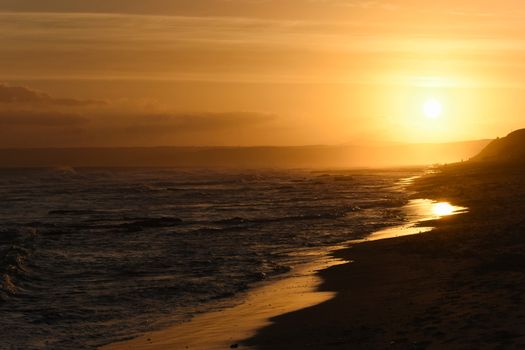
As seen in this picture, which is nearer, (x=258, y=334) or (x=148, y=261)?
(x=258, y=334)

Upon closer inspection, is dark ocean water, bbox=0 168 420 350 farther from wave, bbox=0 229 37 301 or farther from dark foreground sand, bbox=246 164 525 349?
dark foreground sand, bbox=246 164 525 349

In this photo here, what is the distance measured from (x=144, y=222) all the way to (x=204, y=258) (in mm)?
18996

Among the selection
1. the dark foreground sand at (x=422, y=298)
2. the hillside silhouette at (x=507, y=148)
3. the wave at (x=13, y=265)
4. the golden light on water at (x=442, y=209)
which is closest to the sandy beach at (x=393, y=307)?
the dark foreground sand at (x=422, y=298)

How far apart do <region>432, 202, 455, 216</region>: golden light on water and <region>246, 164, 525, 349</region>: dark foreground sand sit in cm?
1272

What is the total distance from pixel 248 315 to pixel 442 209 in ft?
110

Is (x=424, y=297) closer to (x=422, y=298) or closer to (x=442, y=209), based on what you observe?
(x=422, y=298)

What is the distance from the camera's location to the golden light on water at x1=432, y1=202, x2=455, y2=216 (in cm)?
4474

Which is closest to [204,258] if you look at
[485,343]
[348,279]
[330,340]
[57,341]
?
[348,279]

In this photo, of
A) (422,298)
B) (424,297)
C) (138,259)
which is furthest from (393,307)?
Answer: (138,259)

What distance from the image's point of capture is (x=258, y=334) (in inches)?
596

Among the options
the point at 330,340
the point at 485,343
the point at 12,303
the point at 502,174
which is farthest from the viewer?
the point at 502,174

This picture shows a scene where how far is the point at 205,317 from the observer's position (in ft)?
58.1

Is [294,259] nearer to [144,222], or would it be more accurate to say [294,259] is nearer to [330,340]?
[330,340]

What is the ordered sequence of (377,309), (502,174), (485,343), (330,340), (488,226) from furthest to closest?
(502,174) < (488,226) < (377,309) < (330,340) < (485,343)
